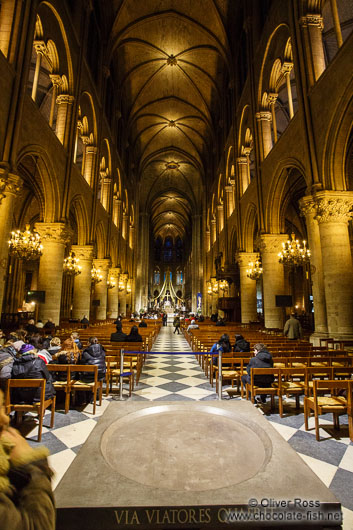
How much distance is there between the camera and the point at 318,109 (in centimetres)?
803

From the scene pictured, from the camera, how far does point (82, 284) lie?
13.6m

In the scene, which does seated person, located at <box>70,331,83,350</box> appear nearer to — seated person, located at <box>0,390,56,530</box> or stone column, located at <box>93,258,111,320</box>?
seated person, located at <box>0,390,56,530</box>

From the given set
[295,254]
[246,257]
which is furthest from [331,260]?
[246,257]

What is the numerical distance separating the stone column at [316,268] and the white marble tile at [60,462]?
688 centimetres

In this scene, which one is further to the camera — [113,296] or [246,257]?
[113,296]

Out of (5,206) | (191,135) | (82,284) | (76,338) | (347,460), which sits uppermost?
(191,135)

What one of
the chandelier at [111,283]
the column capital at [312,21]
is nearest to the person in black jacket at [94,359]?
the column capital at [312,21]

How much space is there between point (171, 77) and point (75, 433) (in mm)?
25841

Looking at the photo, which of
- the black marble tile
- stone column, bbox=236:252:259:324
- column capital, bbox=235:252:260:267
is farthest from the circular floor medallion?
column capital, bbox=235:252:260:267

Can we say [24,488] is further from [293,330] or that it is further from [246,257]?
[246,257]

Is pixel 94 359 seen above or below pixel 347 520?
above

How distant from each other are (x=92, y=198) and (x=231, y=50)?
13027 millimetres

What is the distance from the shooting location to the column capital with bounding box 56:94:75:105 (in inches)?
444

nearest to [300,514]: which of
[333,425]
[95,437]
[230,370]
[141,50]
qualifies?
[95,437]
